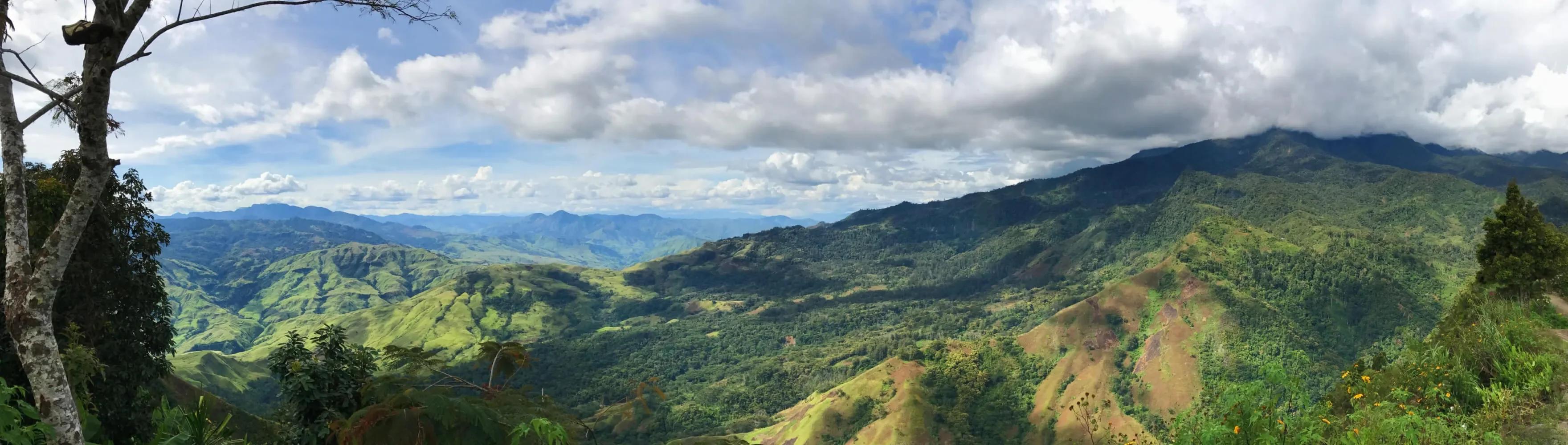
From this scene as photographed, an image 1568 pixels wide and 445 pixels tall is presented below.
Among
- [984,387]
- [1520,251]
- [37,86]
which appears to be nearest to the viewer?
[37,86]

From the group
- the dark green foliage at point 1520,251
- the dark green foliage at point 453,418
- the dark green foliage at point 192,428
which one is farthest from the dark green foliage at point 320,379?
the dark green foliage at point 1520,251

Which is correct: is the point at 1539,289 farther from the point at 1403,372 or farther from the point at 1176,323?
the point at 1176,323

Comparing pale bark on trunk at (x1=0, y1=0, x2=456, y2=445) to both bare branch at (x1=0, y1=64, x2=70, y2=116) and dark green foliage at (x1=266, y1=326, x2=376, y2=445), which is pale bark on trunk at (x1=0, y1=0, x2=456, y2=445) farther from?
dark green foliage at (x1=266, y1=326, x2=376, y2=445)

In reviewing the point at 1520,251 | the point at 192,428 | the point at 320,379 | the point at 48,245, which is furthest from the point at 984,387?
the point at 48,245

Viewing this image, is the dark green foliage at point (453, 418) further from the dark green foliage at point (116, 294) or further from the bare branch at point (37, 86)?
the dark green foliage at point (116, 294)

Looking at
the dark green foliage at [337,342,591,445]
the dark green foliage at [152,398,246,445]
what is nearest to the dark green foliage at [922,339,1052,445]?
the dark green foliage at [152,398,246,445]

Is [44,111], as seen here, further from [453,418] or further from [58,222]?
[453,418]
